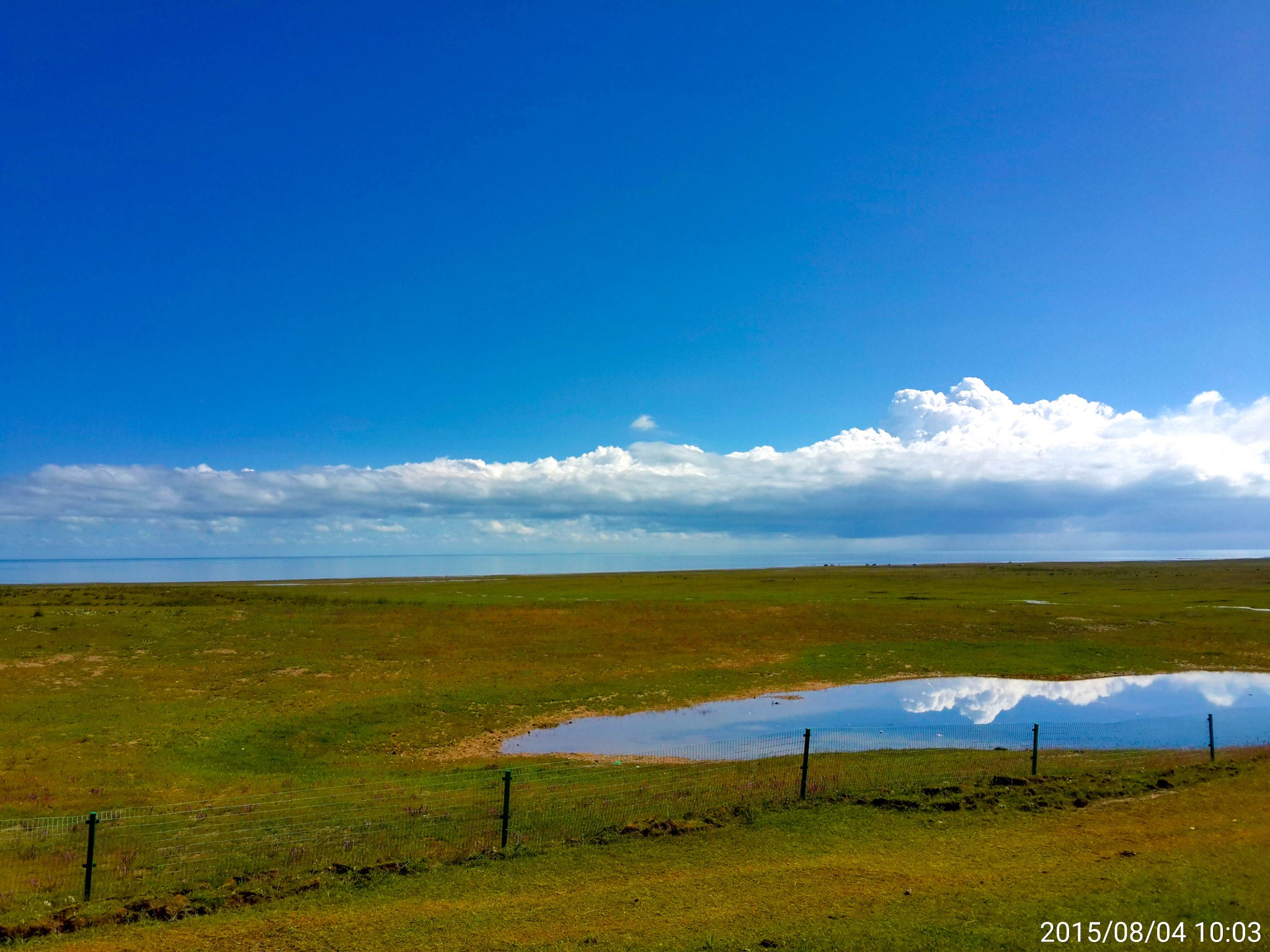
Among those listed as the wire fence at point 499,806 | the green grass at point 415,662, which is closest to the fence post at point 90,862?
the wire fence at point 499,806

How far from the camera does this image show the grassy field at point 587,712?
12.1 meters

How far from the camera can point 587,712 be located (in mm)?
35688

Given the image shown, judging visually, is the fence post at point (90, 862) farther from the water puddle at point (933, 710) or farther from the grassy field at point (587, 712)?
the water puddle at point (933, 710)

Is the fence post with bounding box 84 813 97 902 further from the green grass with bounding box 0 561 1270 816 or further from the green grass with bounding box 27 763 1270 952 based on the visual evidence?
the green grass with bounding box 0 561 1270 816

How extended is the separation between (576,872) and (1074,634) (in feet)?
196

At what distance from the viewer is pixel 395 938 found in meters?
11.4

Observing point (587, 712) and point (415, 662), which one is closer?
point (587, 712)

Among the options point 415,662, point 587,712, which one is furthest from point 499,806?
point 415,662

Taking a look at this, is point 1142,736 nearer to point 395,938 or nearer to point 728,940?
point 728,940

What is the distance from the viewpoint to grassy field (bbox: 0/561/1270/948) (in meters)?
12.1

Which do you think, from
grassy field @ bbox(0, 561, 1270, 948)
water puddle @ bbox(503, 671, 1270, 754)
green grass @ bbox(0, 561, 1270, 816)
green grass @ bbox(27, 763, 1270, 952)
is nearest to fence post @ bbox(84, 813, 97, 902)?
green grass @ bbox(27, 763, 1270, 952)

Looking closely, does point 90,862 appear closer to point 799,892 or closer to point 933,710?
point 799,892

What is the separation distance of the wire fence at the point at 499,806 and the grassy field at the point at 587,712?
6.51 ft

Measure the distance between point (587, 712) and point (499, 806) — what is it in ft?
52.4
